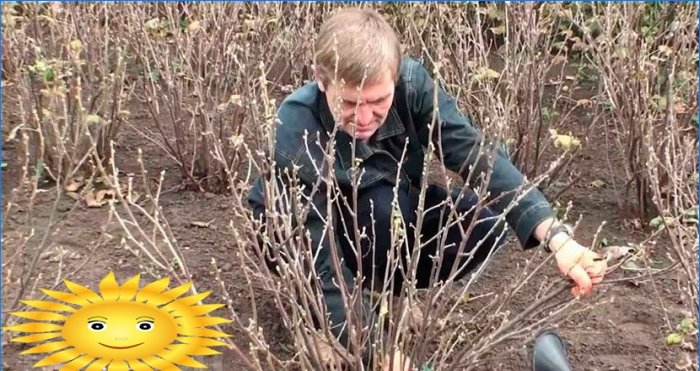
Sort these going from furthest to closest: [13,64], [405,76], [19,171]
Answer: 1. [13,64]
2. [19,171]
3. [405,76]

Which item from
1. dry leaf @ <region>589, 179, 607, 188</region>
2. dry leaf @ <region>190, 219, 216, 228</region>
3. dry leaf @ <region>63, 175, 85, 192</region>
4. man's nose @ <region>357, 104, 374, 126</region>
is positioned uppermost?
man's nose @ <region>357, 104, 374, 126</region>

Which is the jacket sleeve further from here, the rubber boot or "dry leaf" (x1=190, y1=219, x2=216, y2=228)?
"dry leaf" (x1=190, y1=219, x2=216, y2=228)

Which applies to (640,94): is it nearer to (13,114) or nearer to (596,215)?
(596,215)

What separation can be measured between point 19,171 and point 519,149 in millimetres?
1911

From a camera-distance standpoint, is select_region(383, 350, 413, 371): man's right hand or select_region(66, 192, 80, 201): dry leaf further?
select_region(66, 192, 80, 201): dry leaf

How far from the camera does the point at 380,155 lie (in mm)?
2367

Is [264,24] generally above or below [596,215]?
above

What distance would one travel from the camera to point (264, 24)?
11.2ft

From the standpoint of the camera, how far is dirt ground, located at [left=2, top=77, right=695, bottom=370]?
2.41m

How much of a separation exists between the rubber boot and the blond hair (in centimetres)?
77

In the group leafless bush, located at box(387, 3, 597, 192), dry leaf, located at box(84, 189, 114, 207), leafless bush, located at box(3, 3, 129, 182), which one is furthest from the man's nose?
dry leaf, located at box(84, 189, 114, 207)

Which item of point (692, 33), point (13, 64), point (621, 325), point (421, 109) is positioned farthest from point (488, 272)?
point (13, 64)

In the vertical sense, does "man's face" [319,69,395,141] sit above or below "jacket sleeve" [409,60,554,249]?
above

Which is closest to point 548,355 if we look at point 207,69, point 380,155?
point 380,155
